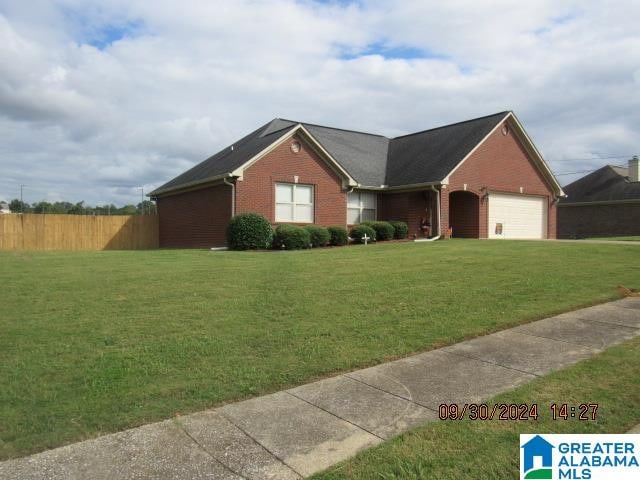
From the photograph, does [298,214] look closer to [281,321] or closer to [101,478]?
[281,321]

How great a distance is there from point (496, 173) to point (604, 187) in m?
16.6

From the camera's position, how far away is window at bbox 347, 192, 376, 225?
25.0 m

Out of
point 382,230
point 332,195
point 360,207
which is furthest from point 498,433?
point 360,207

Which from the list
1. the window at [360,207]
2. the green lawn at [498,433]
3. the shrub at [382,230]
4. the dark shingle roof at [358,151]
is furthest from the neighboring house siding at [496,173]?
the green lawn at [498,433]

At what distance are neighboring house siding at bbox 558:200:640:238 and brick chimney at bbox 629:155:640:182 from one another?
3540mm

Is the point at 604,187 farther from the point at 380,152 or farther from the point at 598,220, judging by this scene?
the point at 380,152

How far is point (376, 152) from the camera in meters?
29.7

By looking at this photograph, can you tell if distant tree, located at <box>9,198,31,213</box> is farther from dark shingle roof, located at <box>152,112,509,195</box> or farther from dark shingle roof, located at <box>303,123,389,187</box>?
dark shingle roof, located at <box>303,123,389,187</box>

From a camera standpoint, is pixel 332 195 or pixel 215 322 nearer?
pixel 215 322

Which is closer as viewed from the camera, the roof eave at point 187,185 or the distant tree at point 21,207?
the roof eave at point 187,185

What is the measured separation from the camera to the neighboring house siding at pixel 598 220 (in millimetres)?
35500

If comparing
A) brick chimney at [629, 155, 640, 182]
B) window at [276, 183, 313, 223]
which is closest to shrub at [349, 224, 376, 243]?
window at [276, 183, 313, 223]

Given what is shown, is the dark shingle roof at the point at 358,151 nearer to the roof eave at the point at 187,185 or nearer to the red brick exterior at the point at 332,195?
the red brick exterior at the point at 332,195

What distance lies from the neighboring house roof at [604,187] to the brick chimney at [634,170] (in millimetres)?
328
